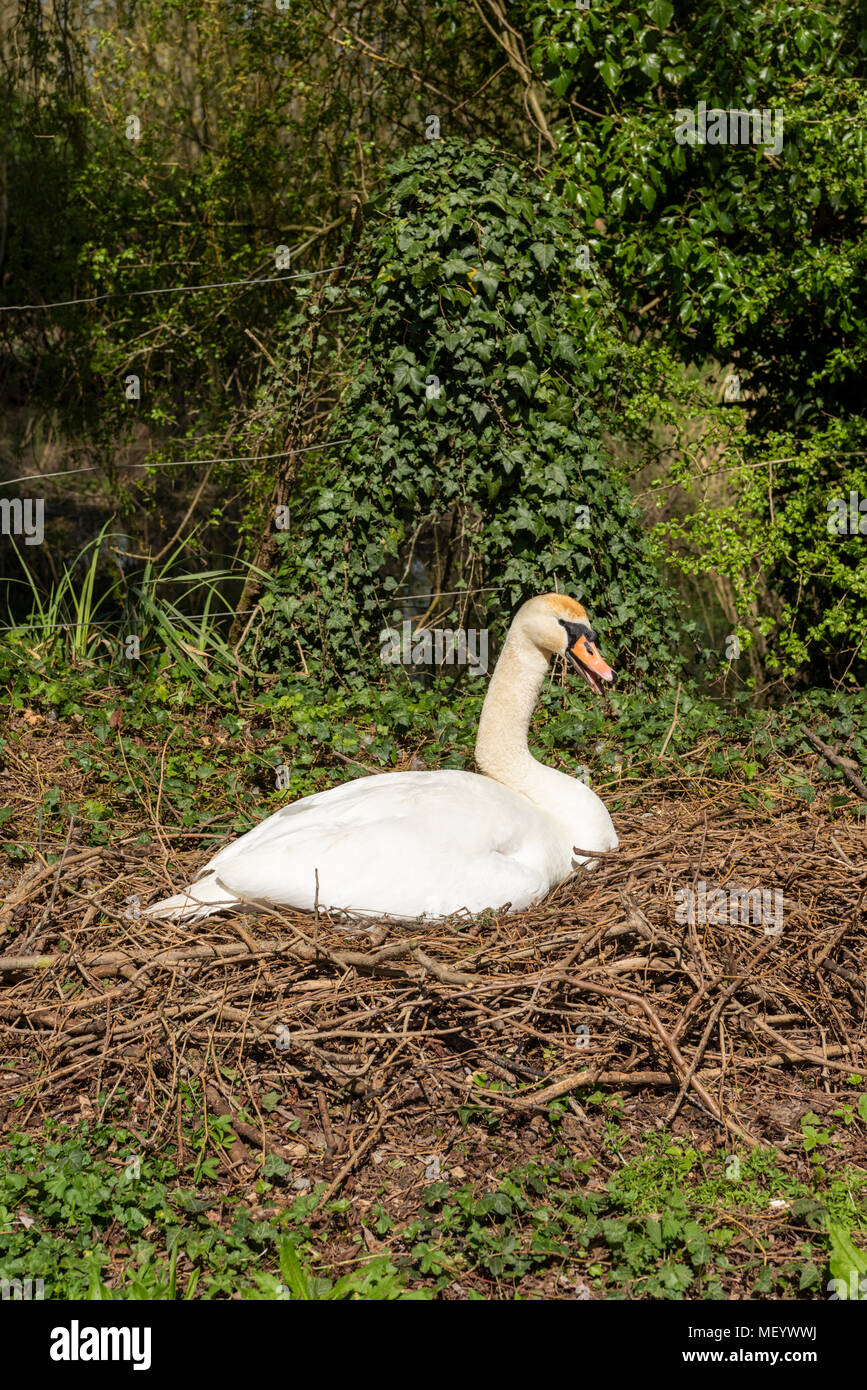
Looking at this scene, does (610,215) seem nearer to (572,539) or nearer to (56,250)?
(572,539)

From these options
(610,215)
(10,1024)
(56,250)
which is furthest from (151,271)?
(10,1024)

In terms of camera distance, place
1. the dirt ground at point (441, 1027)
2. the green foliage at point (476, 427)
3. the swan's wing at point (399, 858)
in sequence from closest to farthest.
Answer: the dirt ground at point (441, 1027)
the swan's wing at point (399, 858)
the green foliage at point (476, 427)

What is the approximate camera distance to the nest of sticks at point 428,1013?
3479 mm

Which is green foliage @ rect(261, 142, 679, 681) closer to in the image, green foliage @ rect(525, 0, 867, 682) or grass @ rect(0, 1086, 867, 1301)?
green foliage @ rect(525, 0, 867, 682)

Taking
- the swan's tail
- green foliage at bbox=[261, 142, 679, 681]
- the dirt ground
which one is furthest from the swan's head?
green foliage at bbox=[261, 142, 679, 681]

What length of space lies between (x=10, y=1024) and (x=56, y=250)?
9642 mm

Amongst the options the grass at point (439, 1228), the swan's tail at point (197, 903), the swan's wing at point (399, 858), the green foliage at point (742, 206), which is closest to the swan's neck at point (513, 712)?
the swan's wing at point (399, 858)

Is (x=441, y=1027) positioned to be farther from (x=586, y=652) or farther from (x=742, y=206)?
(x=742, y=206)

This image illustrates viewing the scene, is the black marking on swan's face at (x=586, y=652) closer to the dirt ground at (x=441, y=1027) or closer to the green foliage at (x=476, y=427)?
the dirt ground at (x=441, y=1027)

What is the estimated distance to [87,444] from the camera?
38.1ft

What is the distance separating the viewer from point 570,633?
475 cm

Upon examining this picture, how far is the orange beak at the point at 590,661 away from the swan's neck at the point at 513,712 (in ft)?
0.52

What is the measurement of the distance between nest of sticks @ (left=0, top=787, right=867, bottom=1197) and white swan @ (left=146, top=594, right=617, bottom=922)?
0.28ft

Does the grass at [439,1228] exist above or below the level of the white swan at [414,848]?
below
